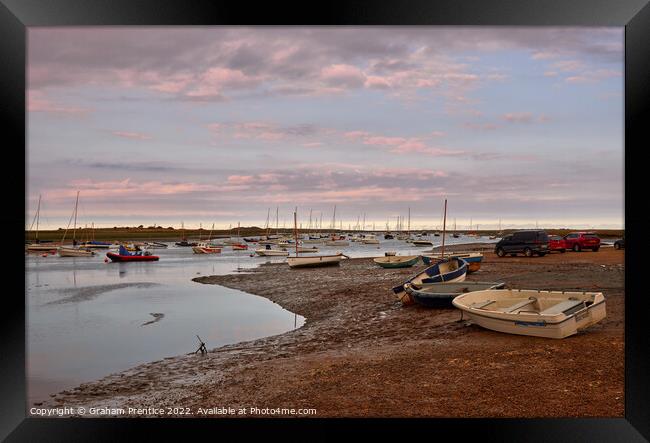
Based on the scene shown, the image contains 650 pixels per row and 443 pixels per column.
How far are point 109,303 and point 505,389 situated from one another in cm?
1561

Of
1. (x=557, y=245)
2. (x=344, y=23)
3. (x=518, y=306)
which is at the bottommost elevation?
(x=518, y=306)

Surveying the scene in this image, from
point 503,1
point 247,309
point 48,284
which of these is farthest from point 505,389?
point 48,284

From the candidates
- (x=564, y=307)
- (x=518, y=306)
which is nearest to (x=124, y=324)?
(x=518, y=306)

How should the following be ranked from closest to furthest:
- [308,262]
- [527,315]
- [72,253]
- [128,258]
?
[527,315], [308,262], [128,258], [72,253]

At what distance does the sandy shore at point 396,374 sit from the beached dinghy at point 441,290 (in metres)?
0.45

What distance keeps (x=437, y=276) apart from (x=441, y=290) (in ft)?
3.70

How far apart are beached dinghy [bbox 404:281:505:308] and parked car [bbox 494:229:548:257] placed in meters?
14.7

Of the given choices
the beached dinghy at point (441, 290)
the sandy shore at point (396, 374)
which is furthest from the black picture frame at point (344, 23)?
the beached dinghy at point (441, 290)

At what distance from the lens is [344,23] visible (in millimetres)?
5352

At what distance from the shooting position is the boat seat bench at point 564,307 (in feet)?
27.5

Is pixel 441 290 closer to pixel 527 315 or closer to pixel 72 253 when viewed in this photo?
pixel 527 315

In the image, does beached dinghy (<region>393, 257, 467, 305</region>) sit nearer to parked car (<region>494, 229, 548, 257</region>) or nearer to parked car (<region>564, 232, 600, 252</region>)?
parked car (<region>494, 229, 548, 257</region>)

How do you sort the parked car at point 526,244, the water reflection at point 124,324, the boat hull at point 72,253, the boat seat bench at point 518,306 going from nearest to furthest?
1. the boat seat bench at point 518,306
2. the water reflection at point 124,324
3. the parked car at point 526,244
4. the boat hull at point 72,253

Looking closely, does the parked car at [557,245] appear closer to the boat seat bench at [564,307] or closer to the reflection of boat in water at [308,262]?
the reflection of boat in water at [308,262]
